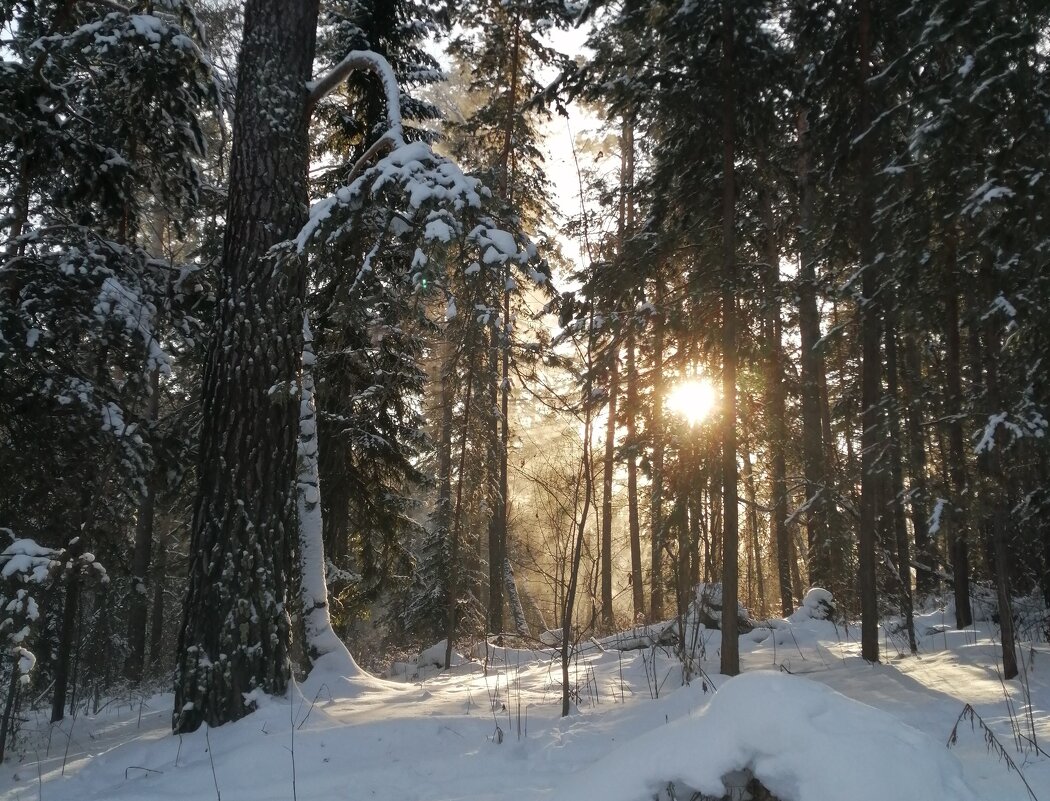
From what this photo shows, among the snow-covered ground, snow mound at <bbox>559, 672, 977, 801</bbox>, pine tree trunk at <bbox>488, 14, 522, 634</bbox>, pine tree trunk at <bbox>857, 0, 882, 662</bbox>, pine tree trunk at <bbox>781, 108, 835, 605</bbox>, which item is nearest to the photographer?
snow mound at <bbox>559, 672, 977, 801</bbox>

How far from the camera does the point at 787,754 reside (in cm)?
291

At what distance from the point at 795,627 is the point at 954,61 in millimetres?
7688

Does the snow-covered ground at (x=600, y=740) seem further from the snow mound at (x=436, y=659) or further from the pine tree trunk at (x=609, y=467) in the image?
the snow mound at (x=436, y=659)

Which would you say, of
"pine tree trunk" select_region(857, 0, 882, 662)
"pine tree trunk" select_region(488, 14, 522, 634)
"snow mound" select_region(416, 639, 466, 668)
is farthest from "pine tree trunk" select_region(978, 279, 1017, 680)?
"snow mound" select_region(416, 639, 466, 668)

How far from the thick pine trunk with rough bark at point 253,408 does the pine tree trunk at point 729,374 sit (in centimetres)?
406

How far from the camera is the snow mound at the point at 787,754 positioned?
2.75 m

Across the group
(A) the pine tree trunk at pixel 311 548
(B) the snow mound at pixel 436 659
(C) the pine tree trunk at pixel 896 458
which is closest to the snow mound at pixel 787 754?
(A) the pine tree trunk at pixel 311 548

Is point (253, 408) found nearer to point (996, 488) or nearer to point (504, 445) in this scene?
point (996, 488)

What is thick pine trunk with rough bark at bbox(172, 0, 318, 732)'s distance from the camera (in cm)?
512

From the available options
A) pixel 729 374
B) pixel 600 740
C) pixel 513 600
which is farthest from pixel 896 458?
pixel 513 600

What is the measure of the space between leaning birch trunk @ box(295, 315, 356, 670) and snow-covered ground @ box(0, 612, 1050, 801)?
0.61 metres

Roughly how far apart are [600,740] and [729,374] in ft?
12.0

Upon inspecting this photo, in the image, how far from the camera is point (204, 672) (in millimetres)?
5027

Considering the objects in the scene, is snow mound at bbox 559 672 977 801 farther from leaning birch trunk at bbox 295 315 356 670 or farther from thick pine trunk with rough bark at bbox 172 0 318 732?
leaning birch trunk at bbox 295 315 356 670
